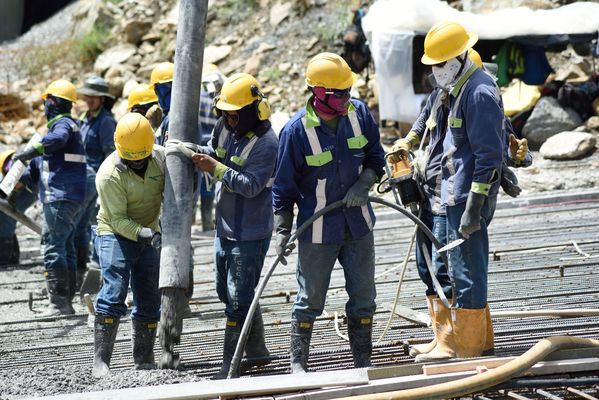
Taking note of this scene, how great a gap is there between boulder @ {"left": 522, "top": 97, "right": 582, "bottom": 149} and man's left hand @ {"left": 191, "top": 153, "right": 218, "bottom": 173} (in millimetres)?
9386

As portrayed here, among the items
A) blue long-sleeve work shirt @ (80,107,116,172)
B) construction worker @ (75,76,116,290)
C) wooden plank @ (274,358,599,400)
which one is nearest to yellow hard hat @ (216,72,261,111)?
wooden plank @ (274,358,599,400)

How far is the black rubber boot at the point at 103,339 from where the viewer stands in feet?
20.4

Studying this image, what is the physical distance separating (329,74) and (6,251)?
7.27 meters

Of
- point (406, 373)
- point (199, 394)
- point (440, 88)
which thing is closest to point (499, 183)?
point (440, 88)

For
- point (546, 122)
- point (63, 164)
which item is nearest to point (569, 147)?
point (546, 122)

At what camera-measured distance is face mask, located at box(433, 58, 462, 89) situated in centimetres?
555

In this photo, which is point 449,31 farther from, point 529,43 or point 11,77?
point 11,77

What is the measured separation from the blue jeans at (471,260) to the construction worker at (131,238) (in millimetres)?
1845

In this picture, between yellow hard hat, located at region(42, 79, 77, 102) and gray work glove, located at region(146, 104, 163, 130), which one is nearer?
gray work glove, located at region(146, 104, 163, 130)

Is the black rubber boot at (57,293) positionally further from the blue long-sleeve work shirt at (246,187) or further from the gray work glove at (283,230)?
the gray work glove at (283,230)

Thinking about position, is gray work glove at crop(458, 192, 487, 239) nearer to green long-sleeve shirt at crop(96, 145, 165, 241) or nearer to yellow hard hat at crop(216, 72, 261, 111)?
yellow hard hat at crop(216, 72, 261, 111)

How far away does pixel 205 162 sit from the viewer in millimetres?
6016

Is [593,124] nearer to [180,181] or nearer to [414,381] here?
[180,181]

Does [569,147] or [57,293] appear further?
[569,147]
